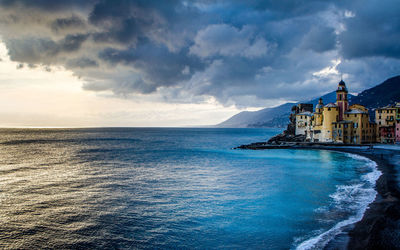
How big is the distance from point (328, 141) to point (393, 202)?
233ft

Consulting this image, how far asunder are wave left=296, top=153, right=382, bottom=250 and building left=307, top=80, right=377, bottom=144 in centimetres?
5235

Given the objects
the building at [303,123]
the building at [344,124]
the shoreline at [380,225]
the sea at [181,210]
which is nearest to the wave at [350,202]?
the sea at [181,210]

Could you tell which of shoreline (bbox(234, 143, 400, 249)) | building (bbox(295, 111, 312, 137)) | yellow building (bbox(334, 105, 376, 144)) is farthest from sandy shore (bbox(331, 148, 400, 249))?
building (bbox(295, 111, 312, 137))

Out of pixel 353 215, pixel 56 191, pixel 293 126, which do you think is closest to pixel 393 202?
pixel 353 215

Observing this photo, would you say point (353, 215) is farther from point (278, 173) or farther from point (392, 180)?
point (278, 173)

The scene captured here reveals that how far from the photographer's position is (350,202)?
2370 cm

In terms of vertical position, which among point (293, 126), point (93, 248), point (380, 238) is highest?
point (293, 126)

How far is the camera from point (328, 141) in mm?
87875

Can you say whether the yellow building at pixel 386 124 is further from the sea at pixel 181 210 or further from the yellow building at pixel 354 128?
the sea at pixel 181 210

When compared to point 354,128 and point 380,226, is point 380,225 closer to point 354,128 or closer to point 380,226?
point 380,226

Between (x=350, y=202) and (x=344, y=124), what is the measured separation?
69448 millimetres

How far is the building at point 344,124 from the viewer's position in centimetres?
8331

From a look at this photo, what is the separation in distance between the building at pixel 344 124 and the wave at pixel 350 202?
172 feet

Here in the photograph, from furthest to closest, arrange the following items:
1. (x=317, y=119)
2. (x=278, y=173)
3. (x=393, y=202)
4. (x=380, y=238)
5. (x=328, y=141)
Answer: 1. (x=317, y=119)
2. (x=328, y=141)
3. (x=278, y=173)
4. (x=393, y=202)
5. (x=380, y=238)
